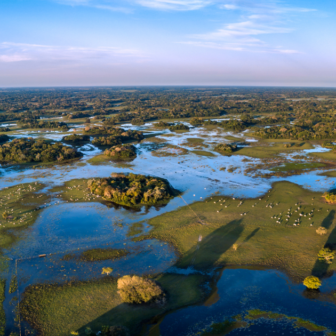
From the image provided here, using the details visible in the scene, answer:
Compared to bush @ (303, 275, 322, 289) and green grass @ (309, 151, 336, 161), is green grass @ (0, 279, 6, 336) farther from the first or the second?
green grass @ (309, 151, 336, 161)

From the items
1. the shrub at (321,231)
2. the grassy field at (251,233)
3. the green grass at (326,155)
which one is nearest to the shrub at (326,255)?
the grassy field at (251,233)

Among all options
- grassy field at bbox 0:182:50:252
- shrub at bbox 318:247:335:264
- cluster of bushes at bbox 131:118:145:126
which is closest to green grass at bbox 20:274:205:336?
grassy field at bbox 0:182:50:252

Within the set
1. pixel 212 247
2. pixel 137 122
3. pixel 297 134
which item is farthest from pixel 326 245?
pixel 137 122

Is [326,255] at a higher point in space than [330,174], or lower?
lower

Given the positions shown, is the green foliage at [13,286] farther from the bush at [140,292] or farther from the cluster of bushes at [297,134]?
the cluster of bushes at [297,134]

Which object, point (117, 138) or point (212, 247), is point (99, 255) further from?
point (117, 138)

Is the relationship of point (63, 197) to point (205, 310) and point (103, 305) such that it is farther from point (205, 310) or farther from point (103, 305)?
point (205, 310)

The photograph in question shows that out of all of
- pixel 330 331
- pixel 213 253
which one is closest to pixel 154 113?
pixel 213 253
